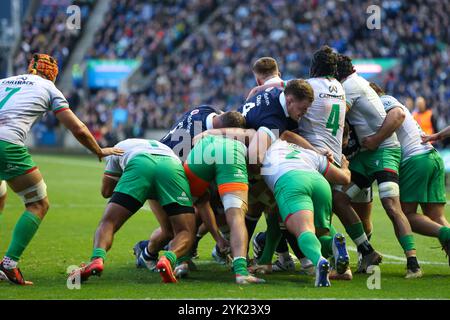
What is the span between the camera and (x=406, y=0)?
35.4 meters

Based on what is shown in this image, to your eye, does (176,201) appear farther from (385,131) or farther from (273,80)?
(385,131)

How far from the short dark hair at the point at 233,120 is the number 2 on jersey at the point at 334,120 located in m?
0.88

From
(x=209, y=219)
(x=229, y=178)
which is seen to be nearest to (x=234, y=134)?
(x=229, y=178)

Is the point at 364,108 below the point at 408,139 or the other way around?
the other way around

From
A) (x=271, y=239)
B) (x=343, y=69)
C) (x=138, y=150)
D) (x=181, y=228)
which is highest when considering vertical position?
(x=343, y=69)

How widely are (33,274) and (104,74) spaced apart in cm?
3301

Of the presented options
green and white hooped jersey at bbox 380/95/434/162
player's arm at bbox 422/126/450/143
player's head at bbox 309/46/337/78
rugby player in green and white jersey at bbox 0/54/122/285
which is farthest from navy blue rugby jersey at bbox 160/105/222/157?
player's arm at bbox 422/126/450/143

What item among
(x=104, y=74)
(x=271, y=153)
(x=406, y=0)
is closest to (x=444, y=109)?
(x=406, y=0)

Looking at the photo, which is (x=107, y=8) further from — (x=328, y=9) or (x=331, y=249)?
(x=331, y=249)

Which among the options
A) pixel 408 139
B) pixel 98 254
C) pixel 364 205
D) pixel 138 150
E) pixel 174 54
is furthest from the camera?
pixel 174 54

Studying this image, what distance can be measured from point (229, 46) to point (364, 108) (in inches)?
1146

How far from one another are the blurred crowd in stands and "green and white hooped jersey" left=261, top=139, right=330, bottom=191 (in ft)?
68.0

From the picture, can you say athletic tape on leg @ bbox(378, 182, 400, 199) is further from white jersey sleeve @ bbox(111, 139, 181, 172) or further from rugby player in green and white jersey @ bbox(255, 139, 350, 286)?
white jersey sleeve @ bbox(111, 139, 181, 172)

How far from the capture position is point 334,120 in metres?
9.01
